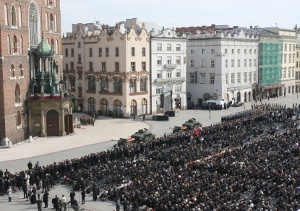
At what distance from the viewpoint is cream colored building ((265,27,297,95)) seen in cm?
10632

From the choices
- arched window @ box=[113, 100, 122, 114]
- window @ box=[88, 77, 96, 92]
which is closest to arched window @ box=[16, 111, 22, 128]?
arched window @ box=[113, 100, 122, 114]

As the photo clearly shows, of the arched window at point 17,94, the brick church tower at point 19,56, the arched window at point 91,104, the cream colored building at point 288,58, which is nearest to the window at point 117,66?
the arched window at point 91,104

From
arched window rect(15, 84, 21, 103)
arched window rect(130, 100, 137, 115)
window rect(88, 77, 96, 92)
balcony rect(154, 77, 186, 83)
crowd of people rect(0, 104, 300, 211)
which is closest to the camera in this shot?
crowd of people rect(0, 104, 300, 211)

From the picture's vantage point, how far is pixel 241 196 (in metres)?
29.0

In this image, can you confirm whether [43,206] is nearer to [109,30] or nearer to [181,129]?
[181,129]

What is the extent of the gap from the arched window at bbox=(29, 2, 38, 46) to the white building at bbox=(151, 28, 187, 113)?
22051 mm

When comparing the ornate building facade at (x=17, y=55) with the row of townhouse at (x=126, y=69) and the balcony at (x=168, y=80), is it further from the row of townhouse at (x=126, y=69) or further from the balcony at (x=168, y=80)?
the balcony at (x=168, y=80)

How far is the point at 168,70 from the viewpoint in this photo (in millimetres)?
77875

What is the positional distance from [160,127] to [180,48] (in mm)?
23352

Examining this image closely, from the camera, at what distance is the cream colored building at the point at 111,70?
70875 mm

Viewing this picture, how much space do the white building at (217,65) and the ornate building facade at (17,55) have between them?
34.3 meters

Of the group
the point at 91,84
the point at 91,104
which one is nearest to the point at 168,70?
the point at 91,84

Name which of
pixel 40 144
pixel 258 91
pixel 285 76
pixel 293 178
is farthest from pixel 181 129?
pixel 285 76

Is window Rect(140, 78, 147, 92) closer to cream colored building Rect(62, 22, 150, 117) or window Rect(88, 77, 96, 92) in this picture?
cream colored building Rect(62, 22, 150, 117)
